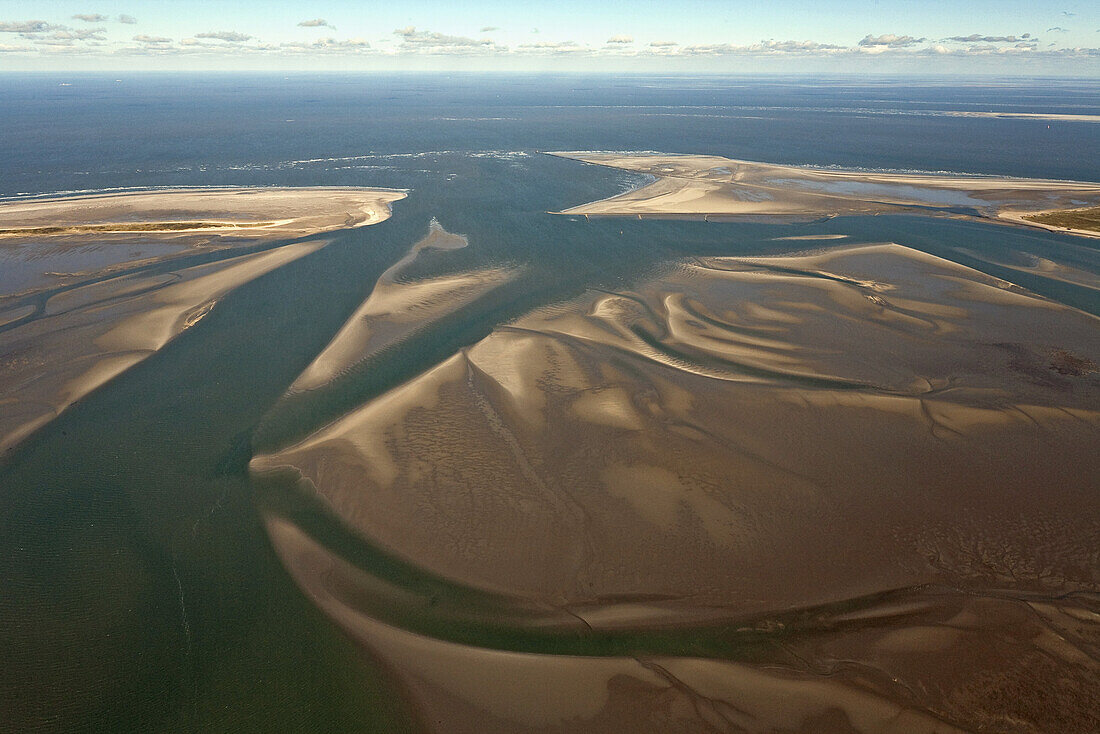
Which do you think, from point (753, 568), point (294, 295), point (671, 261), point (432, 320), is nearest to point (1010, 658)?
point (753, 568)

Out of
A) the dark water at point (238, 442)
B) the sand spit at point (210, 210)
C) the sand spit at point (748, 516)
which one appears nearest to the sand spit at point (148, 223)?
the sand spit at point (210, 210)

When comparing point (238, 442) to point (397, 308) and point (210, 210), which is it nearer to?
point (397, 308)

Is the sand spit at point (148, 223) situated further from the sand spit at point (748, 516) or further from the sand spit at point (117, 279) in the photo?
the sand spit at point (748, 516)

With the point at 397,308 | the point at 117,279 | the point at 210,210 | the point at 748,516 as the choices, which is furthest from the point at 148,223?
the point at 748,516

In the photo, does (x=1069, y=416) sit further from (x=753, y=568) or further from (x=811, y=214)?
(x=811, y=214)

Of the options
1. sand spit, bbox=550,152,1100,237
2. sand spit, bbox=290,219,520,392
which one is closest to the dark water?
sand spit, bbox=290,219,520,392
